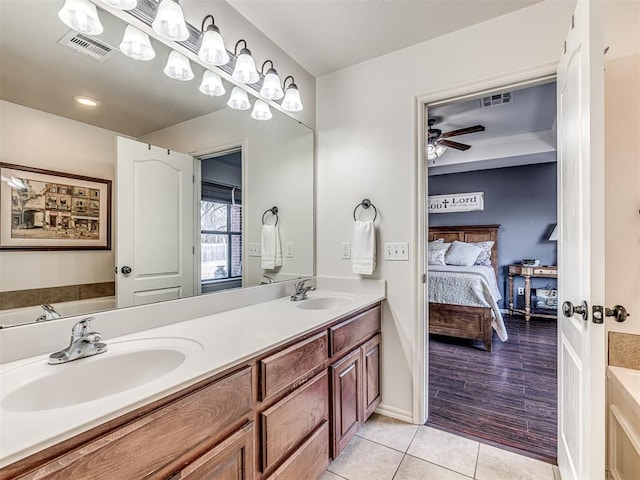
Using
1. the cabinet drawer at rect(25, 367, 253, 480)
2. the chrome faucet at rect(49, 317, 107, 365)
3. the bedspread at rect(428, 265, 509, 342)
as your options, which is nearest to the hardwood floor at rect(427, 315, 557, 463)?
the bedspread at rect(428, 265, 509, 342)

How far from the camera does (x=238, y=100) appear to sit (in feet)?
5.94

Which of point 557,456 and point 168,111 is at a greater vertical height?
point 168,111

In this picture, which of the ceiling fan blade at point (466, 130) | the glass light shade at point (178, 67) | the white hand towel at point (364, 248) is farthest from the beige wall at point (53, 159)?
the ceiling fan blade at point (466, 130)

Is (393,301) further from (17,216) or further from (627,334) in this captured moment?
(17,216)

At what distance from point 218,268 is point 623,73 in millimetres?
2172

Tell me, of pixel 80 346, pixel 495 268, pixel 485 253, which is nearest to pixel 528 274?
pixel 495 268

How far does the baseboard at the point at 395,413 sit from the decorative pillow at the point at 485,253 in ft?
10.7

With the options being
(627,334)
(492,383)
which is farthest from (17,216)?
(492,383)

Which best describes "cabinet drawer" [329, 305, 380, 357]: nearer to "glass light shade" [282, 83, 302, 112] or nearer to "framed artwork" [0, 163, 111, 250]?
"framed artwork" [0, 163, 111, 250]

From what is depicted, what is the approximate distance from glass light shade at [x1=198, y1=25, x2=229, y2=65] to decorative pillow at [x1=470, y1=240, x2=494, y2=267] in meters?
4.40

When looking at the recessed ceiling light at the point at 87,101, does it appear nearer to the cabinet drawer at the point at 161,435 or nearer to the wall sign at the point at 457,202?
the cabinet drawer at the point at 161,435

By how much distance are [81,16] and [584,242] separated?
1994mm

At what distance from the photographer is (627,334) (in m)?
1.41

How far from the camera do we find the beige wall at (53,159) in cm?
101
